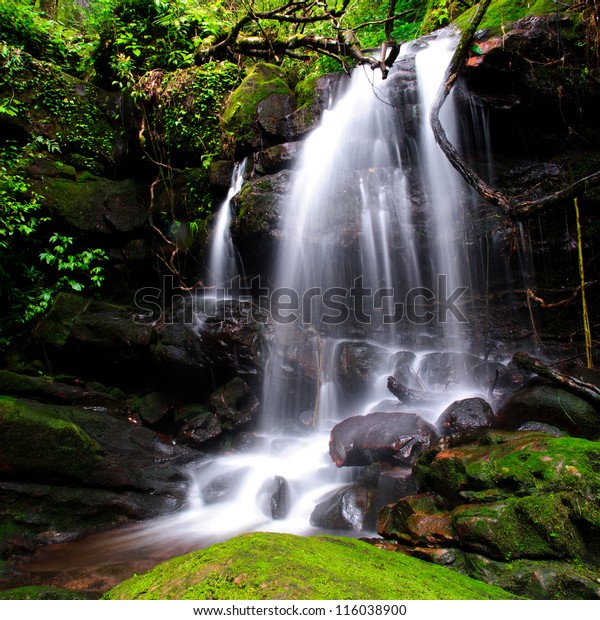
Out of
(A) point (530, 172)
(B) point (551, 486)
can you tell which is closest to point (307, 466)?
(B) point (551, 486)

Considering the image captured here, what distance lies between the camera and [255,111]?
356 inches

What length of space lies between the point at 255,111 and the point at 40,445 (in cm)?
808

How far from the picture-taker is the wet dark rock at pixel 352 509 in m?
3.93

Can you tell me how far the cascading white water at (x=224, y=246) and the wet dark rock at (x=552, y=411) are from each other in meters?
6.18

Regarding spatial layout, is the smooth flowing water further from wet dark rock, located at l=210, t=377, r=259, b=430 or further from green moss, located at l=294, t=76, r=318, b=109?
green moss, located at l=294, t=76, r=318, b=109

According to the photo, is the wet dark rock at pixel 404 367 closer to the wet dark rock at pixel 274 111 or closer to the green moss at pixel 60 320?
the wet dark rock at pixel 274 111

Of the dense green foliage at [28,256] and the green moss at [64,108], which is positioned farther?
the green moss at [64,108]

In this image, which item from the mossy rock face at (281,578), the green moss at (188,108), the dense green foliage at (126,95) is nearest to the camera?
the mossy rock face at (281,578)

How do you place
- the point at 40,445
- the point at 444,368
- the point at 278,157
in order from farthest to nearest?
1. the point at 278,157
2. the point at 444,368
3. the point at 40,445

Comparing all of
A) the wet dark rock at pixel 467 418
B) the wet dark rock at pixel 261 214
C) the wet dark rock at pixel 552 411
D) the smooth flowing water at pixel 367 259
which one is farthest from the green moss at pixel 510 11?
the wet dark rock at pixel 467 418

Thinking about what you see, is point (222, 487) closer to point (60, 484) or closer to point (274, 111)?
point (60, 484)

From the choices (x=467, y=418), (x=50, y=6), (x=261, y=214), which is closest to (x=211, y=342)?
(x=261, y=214)
